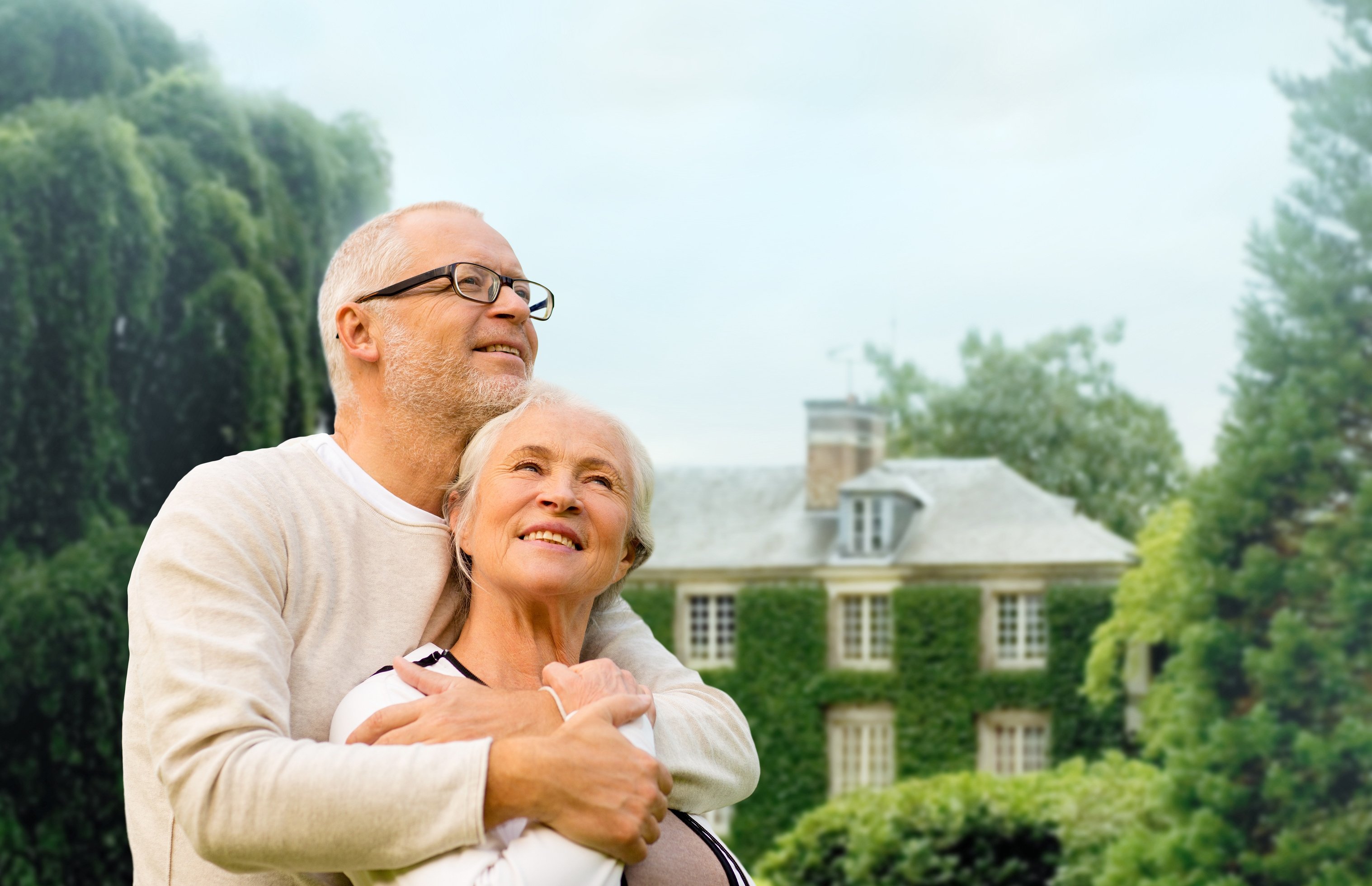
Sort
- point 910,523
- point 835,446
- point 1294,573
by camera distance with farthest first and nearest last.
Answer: point 835,446
point 910,523
point 1294,573

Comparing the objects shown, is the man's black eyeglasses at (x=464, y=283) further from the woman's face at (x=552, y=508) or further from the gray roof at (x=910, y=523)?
the gray roof at (x=910, y=523)

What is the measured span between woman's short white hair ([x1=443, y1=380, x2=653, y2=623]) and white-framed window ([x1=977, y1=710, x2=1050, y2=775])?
21606mm

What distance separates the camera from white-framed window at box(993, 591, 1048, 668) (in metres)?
23.0

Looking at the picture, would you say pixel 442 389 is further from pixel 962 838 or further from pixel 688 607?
pixel 688 607

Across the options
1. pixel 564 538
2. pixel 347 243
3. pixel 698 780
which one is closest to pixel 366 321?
pixel 347 243

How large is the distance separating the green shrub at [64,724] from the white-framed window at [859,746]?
13711 mm

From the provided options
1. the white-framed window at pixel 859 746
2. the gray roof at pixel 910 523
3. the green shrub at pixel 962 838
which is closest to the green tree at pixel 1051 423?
the gray roof at pixel 910 523

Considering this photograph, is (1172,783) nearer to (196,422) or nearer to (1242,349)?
(1242,349)

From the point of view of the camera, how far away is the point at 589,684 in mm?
1948

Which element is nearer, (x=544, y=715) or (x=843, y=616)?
(x=544, y=715)

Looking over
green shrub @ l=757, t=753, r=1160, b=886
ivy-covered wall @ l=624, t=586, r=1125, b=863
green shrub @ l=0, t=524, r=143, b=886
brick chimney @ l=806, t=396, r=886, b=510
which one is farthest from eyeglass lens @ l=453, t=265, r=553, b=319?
brick chimney @ l=806, t=396, r=886, b=510

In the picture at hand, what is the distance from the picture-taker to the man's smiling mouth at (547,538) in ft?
6.82

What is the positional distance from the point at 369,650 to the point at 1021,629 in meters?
21.9

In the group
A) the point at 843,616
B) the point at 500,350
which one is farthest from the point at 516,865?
the point at 843,616
